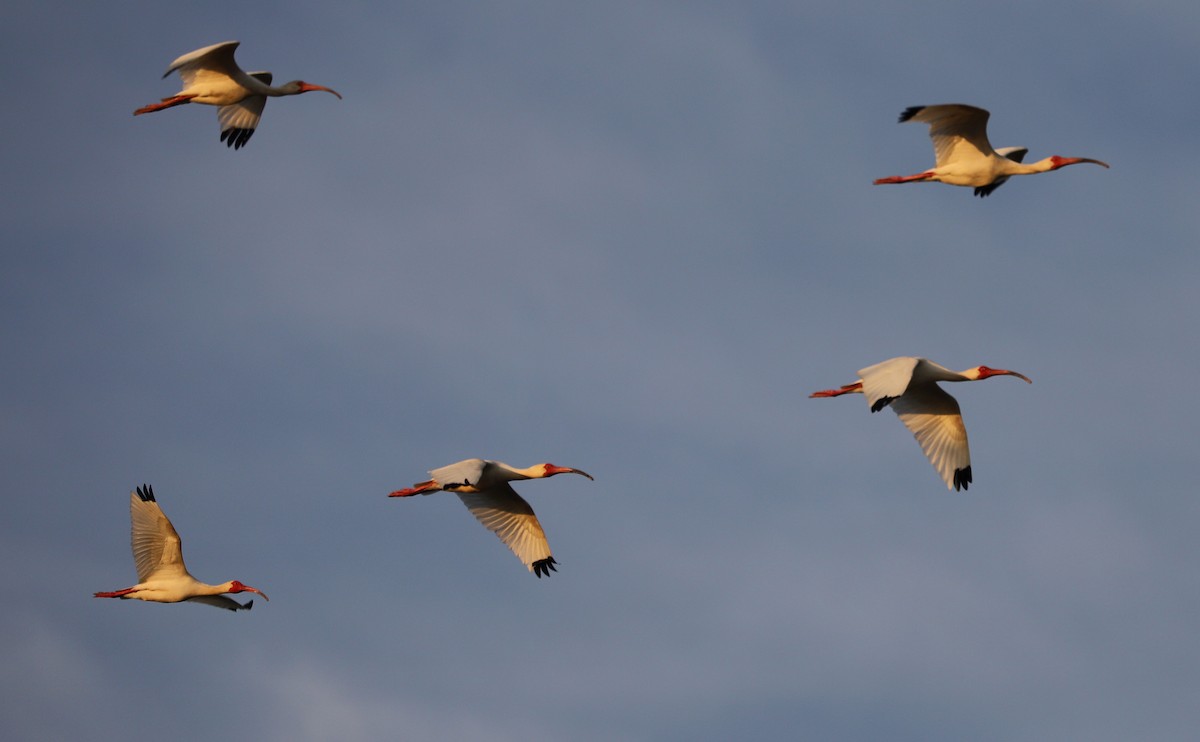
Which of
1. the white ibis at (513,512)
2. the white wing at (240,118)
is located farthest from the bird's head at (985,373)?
the white wing at (240,118)

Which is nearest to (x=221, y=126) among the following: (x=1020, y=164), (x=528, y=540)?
(x=528, y=540)

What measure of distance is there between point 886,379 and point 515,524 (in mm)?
7152

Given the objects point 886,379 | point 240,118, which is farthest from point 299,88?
point 886,379

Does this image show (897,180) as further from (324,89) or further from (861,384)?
(324,89)

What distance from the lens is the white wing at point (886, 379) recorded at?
24484mm

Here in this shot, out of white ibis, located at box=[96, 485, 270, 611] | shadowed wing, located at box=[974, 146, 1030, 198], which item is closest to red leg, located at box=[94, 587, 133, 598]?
white ibis, located at box=[96, 485, 270, 611]

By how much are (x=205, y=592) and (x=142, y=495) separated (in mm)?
1871

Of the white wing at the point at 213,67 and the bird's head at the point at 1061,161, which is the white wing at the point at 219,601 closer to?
the white wing at the point at 213,67

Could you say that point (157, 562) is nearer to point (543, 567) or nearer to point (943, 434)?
point (543, 567)

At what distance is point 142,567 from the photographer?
27.5 m

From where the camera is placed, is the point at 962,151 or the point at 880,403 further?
the point at 962,151

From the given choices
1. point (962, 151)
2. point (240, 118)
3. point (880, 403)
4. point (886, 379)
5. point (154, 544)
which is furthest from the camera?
point (240, 118)

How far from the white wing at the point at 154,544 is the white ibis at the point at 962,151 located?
12930 millimetres

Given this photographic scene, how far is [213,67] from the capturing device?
95.5 ft
